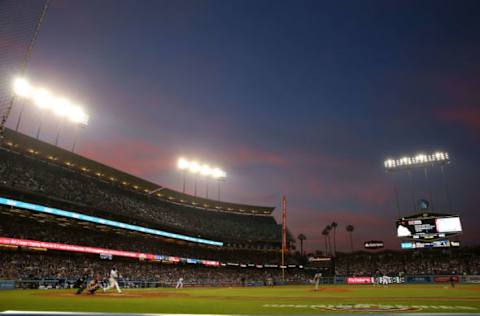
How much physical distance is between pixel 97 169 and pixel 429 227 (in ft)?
174

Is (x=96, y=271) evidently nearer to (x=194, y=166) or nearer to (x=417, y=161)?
(x=194, y=166)

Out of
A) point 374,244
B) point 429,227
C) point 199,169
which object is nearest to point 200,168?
point 199,169

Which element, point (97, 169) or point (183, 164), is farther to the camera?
point (183, 164)

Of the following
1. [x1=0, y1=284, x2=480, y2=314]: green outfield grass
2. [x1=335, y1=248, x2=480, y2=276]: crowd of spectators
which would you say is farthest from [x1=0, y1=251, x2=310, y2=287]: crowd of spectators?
[x1=335, y1=248, x2=480, y2=276]: crowd of spectators

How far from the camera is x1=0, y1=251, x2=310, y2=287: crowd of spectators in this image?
35906mm

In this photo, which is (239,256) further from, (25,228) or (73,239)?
(25,228)

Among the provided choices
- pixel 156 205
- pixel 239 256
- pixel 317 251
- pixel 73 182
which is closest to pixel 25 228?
pixel 73 182

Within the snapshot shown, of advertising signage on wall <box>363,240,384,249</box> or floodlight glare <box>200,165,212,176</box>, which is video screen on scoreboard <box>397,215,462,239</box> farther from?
floodlight glare <box>200,165,212,176</box>

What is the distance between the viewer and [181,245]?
69.6 meters

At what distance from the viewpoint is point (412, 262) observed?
244 ft

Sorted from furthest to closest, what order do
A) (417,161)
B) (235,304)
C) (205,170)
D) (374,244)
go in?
(374,244), (205,170), (417,161), (235,304)

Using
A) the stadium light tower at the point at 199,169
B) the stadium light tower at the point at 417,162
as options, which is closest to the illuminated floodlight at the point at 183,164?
the stadium light tower at the point at 199,169

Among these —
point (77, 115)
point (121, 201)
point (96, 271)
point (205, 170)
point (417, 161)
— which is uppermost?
point (205, 170)

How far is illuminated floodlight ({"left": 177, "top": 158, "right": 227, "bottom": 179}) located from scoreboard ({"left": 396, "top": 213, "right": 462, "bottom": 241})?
40270 mm
